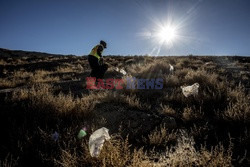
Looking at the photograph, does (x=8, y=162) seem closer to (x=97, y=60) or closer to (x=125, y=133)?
(x=125, y=133)

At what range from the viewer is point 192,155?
7.19 ft

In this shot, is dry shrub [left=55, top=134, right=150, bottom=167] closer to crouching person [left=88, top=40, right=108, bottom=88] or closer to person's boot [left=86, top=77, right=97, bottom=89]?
person's boot [left=86, top=77, right=97, bottom=89]

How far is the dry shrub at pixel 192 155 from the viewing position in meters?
1.78

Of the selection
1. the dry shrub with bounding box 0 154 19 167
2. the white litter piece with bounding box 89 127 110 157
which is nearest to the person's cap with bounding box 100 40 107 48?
the white litter piece with bounding box 89 127 110 157

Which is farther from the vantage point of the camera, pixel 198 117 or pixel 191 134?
pixel 198 117

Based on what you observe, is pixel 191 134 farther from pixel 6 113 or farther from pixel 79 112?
pixel 6 113

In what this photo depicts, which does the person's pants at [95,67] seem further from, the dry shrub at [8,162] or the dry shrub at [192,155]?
the dry shrub at [8,162]

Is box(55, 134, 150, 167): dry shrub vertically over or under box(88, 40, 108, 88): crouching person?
under

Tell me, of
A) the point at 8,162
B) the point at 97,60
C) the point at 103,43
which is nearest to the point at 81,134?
the point at 8,162

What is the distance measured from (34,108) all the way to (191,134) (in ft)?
10.1

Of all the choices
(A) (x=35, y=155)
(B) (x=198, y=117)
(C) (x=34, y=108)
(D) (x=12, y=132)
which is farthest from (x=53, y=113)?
(B) (x=198, y=117)

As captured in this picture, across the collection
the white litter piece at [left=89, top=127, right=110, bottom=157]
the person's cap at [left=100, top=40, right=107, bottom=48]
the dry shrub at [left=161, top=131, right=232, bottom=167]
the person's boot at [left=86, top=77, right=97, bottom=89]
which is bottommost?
the dry shrub at [left=161, top=131, right=232, bottom=167]

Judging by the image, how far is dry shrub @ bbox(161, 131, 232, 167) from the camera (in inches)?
70.2

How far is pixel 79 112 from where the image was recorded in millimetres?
3127
